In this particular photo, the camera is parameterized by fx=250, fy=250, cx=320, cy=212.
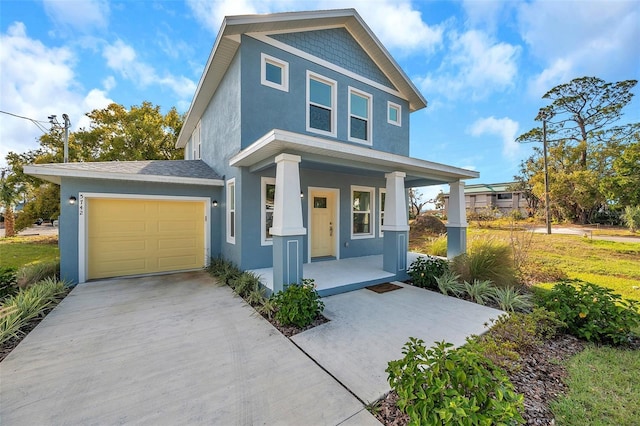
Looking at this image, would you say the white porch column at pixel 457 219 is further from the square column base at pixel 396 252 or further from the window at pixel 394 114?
the window at pixel 394 114

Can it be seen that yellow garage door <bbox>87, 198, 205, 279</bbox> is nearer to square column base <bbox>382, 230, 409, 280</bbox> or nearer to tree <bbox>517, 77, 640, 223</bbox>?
square column base <bbox>382, 230, 409, 280</bbox>

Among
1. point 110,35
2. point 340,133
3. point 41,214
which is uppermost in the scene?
point 110,35

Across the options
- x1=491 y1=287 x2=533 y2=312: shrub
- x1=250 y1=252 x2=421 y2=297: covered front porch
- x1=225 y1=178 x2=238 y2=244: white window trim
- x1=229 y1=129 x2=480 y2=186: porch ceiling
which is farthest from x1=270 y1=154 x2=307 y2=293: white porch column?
x1=491 y1=287 x2=533 y2=312: shrub

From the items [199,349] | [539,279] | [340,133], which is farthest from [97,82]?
[539,279]

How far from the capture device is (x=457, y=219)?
7.82 m

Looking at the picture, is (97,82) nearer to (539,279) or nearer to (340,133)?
(340,133)

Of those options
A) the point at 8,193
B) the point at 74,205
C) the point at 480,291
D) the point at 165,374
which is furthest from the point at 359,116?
the point at 8,193

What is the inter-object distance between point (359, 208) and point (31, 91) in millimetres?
12839

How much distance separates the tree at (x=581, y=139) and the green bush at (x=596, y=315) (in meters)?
21.1

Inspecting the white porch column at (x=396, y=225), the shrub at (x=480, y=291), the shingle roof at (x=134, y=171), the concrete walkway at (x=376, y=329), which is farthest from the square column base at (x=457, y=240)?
the shingle roof at (x=134, y=171)

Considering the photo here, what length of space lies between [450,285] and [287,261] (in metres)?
3.73

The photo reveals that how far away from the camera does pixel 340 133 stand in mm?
7637

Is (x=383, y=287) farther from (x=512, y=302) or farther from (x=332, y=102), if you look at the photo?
(x=332, y=102)

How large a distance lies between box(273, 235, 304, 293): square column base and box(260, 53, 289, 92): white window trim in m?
4.21
